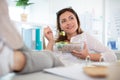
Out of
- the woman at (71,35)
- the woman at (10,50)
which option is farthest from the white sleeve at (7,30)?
the woman at (71,35)

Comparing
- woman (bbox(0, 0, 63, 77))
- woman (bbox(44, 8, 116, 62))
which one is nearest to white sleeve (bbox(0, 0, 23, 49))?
woman (bbox(0, 0, 63, 77))

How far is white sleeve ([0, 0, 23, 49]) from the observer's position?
44cm

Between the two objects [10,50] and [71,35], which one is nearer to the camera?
[10,50]

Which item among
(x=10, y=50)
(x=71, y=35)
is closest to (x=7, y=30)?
(x=10, y=50)

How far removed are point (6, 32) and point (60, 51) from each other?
2.78ft

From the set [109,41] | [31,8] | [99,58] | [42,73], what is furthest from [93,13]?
[42,73]

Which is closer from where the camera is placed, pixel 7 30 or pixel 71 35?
pixel 7 30

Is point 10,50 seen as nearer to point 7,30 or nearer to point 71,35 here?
point 7,30

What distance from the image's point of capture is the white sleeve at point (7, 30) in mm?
444

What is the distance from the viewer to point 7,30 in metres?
0.45

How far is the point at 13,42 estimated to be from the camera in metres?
0.46

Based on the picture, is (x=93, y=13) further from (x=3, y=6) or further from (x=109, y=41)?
A: (x=3, y=6)

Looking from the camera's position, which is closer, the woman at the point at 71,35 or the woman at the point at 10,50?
the woman at the point at 10,50

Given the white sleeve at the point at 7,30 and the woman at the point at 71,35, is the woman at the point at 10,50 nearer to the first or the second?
the white sleeve at the point at 7,30
